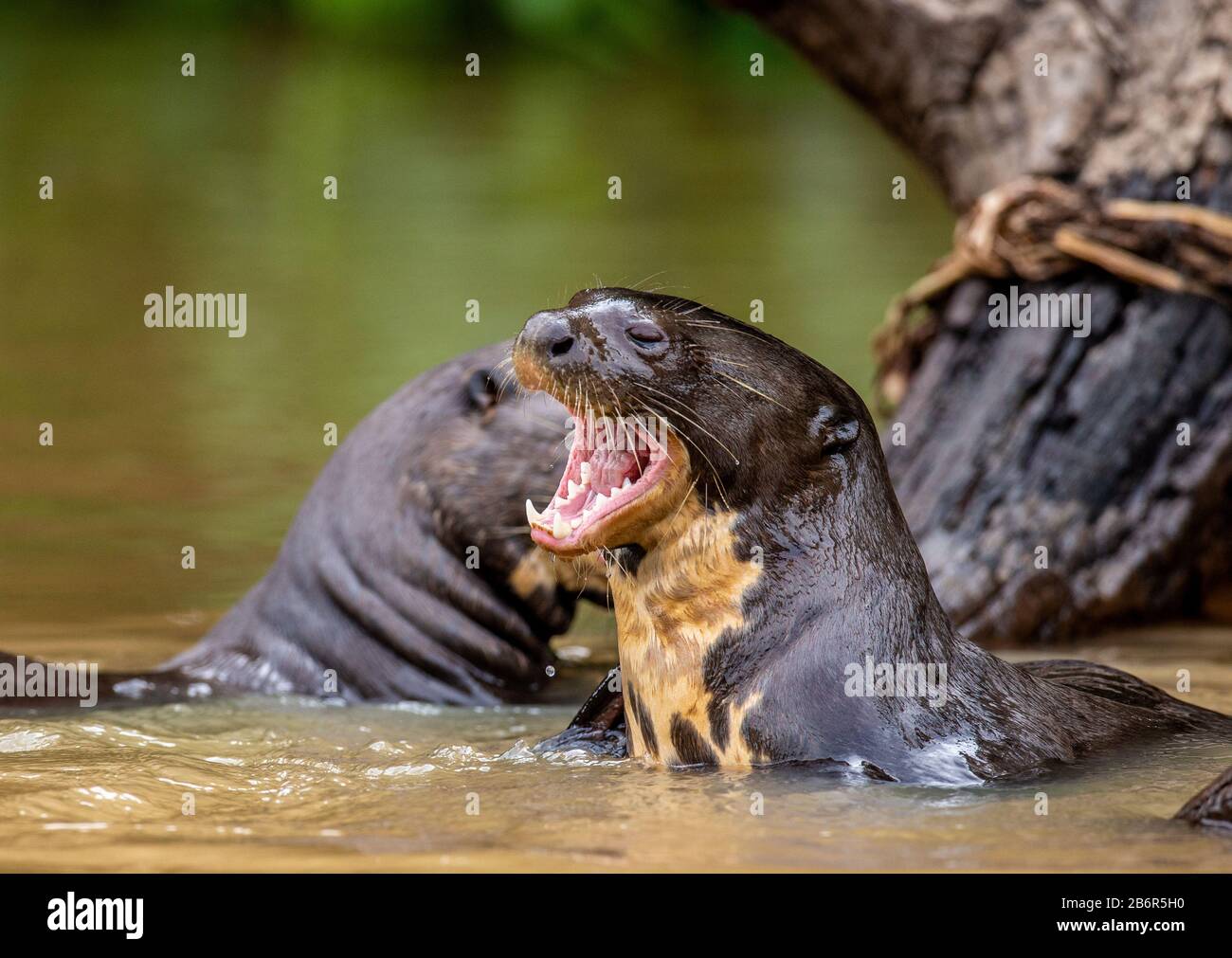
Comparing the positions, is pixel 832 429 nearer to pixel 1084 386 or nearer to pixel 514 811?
pixel 514 811

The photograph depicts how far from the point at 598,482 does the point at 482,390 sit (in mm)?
1352

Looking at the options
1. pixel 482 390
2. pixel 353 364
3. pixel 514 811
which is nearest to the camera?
pixel 514 811

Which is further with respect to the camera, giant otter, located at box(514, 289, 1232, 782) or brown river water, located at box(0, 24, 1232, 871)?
giant otter, located at box(514, 289, 1232, 782)

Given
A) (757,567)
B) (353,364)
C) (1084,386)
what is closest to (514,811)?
(757,567)

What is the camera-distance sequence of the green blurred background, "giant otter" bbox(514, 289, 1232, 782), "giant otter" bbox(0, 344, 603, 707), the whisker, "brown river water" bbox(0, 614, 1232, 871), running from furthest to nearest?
the green blurred background < "giant otter" bbox(0, 344, 603, 707) < the whisker < "giant otter" bbox(514, 289, 1232, 782) < "brown river water" bbox(0, 614, 1232, 871)

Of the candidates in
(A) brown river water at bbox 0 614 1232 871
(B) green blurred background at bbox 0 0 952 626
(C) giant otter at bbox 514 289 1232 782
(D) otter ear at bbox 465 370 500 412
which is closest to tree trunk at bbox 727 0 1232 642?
(B) green blurred background at bbox 0 0 952 626

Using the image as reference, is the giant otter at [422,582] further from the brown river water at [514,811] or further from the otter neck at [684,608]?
the otter neck at [684,608]

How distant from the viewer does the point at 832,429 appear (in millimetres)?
3467

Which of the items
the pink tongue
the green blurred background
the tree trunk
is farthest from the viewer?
the green blurred background

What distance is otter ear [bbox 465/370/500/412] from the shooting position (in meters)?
4.84

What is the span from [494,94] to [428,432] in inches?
570

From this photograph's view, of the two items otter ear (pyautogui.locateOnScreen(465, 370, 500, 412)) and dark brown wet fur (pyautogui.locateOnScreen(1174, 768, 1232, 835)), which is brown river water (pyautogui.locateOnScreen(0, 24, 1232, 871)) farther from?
otter ear (pyautogui.locateOnScreen(465, 370, 500, 412))

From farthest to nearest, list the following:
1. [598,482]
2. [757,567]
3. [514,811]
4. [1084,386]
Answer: [1084,386], [598,482], [757,567], [514,811]

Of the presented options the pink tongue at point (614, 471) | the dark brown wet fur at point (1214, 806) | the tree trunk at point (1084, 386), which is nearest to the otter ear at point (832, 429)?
the pink tongue at point (614, 471)
